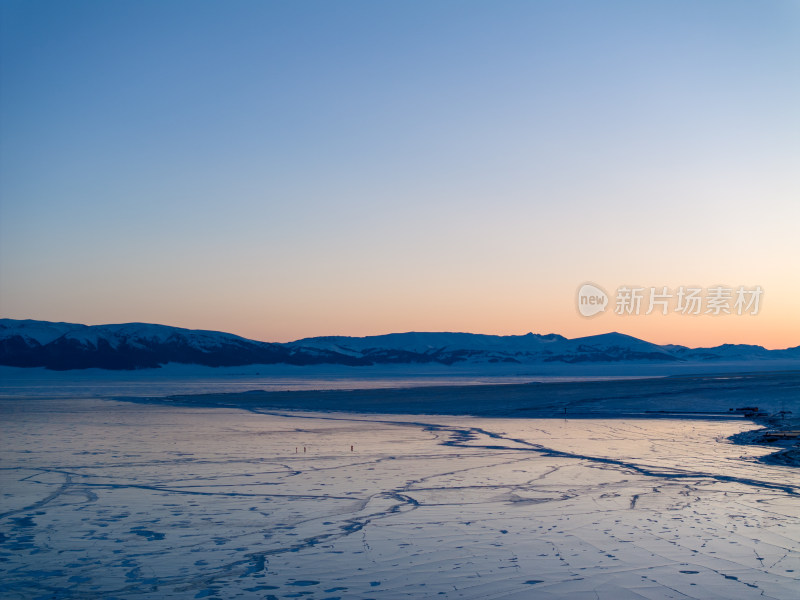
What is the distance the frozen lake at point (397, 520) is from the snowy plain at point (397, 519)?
34mm

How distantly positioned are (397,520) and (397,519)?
55mm

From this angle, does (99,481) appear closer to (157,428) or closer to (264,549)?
(264,549)

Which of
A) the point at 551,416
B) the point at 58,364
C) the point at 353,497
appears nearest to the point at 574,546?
the point at 353,497

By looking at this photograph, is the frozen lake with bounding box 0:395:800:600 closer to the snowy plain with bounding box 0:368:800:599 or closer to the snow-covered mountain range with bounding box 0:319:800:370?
the snowy plain with bounding box 0:368:800:599

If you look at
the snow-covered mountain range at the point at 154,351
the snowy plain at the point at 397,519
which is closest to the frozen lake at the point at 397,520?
the snowy plain at the point at 397,519

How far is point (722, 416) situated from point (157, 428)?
1975 cm

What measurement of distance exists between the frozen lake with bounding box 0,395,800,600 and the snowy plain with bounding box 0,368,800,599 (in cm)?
3

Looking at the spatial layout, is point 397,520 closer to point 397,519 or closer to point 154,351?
point 397,519

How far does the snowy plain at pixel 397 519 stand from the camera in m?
6.19

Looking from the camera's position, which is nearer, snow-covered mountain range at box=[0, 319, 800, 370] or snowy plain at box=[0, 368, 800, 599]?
snowy plain at box=[0, 368, 800, 599]

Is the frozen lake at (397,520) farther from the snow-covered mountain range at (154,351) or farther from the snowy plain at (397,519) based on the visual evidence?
the snow-covered mountain range at (154,351)

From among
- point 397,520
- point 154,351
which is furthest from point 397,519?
point 154,351

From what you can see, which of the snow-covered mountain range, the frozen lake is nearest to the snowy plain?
the frozen lake

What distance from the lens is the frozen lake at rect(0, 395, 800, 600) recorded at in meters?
6.18
